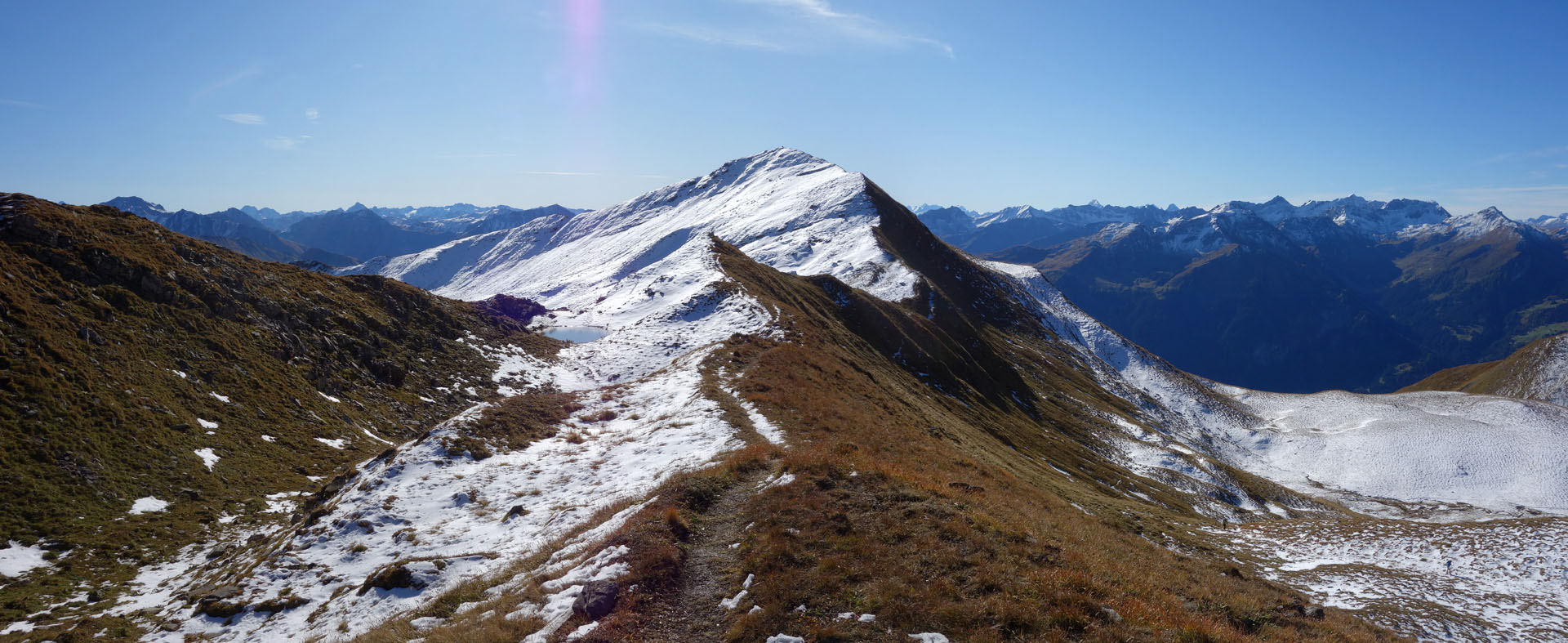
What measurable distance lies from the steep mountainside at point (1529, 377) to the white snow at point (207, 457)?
616 feet

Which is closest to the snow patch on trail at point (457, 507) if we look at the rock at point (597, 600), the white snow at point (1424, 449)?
the rock at point (597, 600)

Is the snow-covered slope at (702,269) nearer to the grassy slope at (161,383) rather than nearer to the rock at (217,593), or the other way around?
the grassy slope at (161,383)

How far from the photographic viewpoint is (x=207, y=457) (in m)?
25.6

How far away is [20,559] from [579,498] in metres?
16.0

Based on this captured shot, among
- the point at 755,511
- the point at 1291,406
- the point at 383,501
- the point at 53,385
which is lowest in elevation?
the point at 1291,406

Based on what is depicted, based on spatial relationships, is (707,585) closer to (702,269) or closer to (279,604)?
(279,604)

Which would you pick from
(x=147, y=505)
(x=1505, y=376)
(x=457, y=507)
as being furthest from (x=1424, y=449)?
(x=147, y=505)

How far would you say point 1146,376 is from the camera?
130m

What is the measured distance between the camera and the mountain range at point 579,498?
12.2 meters

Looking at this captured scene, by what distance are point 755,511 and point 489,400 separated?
103 feet

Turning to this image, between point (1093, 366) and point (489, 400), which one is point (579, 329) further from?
point (1093, 366)

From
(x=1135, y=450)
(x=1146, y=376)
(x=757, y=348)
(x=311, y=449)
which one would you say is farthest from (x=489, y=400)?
(x=1146, y=376)

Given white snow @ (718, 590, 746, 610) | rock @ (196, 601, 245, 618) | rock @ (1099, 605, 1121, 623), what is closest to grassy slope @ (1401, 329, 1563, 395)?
rock @ (1099, 605, 1121, 623)

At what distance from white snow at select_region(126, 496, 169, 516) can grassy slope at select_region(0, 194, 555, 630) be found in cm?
24
